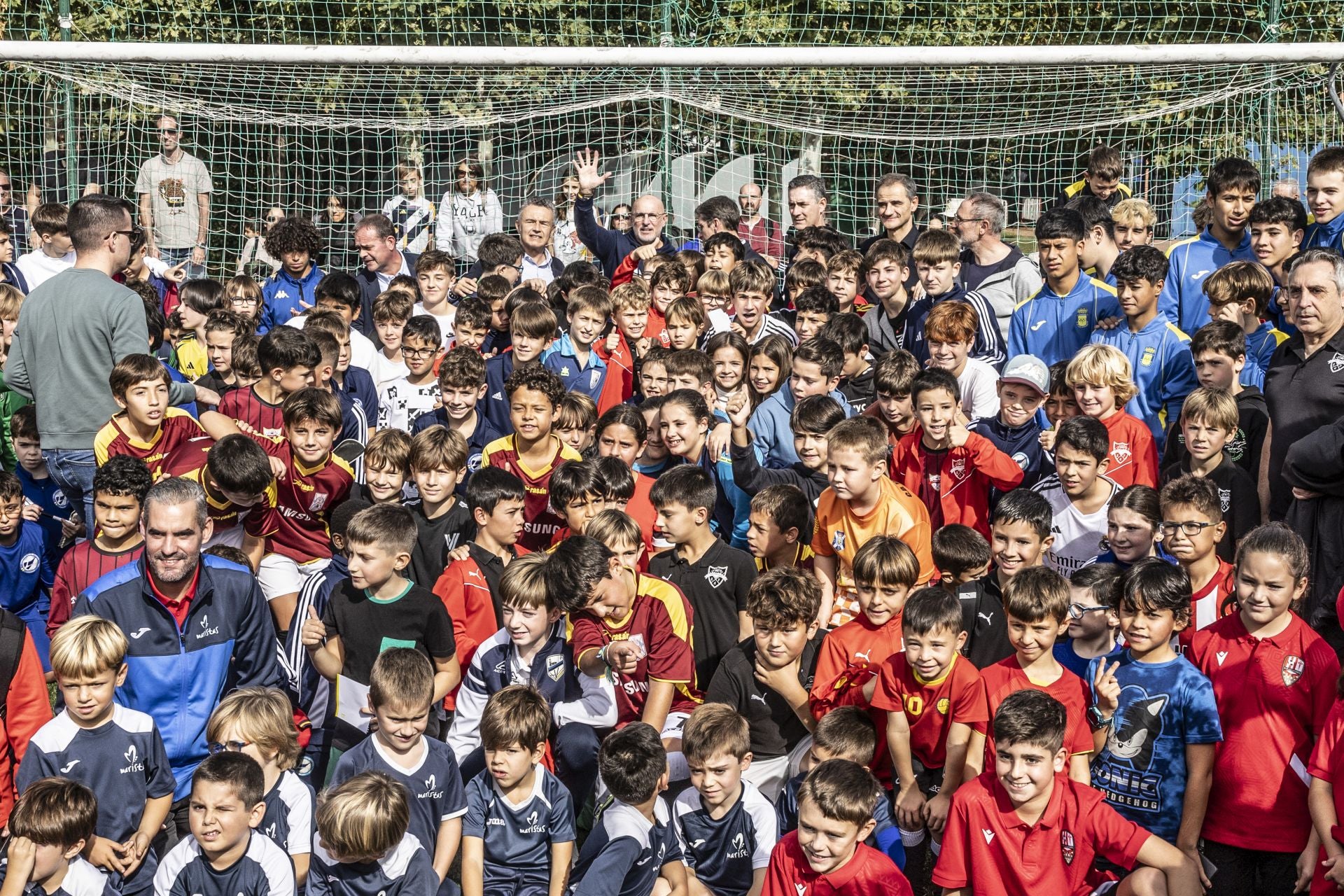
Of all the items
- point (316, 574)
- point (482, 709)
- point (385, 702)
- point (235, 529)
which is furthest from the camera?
point (235, 529)

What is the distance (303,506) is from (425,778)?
6.61 ft

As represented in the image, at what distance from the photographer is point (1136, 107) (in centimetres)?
1158

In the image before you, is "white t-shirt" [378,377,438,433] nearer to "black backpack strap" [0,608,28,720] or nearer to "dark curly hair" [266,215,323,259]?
"dark curly hair" [266,215,323,259]

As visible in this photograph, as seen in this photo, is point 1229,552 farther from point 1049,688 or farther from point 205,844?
point 205,844

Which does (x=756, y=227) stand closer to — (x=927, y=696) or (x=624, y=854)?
(x=927, y=696)

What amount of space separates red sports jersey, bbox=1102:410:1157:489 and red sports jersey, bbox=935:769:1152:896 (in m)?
1.99

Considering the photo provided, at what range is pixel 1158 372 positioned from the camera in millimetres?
6754

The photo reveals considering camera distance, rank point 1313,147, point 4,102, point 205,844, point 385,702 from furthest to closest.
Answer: point 4,102
point 1313,147
point 385,702
point 205,844

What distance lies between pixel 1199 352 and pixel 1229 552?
1.01 meters

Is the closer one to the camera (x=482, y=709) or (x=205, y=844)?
(x=205, y=844)

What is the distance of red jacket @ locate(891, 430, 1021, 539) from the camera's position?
234 inches

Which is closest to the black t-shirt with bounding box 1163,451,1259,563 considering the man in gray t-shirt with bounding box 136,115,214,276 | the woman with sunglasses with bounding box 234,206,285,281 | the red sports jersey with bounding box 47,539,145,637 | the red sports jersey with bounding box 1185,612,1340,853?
the red sports jersey with bounding box 1185,612,1340,853

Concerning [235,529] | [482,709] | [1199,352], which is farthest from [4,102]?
[1199,352]

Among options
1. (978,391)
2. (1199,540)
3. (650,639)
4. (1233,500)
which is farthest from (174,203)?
(1199,540)
